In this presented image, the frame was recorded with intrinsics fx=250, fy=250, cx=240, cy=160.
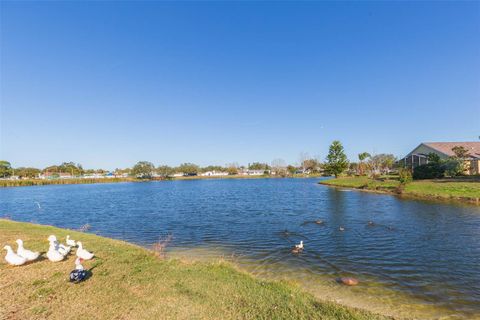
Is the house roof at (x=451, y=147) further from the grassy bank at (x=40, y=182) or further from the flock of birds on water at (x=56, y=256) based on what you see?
the grassy bank at (x=40, y=182)

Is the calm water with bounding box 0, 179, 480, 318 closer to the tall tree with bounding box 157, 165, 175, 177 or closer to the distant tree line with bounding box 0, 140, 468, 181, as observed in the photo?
the distant tree line with bounding box 0, 140, 468, 181

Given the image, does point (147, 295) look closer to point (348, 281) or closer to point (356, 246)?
point (348, 281)

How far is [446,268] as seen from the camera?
11891mm

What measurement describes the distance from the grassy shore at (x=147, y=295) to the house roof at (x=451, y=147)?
66.7m

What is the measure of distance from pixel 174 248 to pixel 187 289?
863 cm

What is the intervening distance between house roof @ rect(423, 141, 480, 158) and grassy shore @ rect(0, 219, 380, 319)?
219 feet

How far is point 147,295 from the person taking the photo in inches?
274

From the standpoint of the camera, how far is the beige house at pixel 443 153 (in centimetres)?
5103

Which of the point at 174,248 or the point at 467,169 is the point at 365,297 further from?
the point at 467,169

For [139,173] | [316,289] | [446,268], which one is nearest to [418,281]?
[446,268]

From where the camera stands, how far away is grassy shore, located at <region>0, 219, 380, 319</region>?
19.9 feet

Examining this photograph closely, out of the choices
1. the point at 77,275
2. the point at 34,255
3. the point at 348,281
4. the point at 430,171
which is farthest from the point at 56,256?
the point at 430,171

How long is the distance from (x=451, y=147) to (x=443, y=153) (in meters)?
5.40

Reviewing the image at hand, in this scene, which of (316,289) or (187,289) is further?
(316,289)
